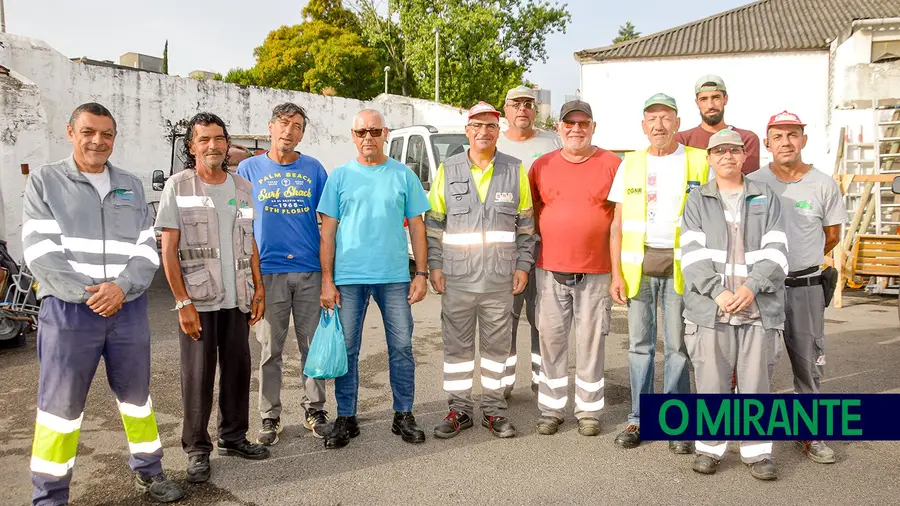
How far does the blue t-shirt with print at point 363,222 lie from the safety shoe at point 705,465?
2063 mm

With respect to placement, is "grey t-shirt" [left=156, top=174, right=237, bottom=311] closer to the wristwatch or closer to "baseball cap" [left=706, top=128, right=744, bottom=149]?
the wristwatch

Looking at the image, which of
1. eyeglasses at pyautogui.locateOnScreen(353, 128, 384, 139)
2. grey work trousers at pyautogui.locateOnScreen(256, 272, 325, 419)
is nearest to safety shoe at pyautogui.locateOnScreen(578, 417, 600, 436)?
grey work trousers at pyautogui.locateOnScreen(256, 272, 325, 419)

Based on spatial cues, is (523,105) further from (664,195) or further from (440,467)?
(440,467)

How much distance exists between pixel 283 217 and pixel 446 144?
5.49 m

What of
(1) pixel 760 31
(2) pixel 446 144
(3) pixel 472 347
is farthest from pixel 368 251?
(1) pixel 760 31

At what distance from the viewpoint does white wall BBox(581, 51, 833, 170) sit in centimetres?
1911

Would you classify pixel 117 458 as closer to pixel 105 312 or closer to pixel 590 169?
pixel 105 312

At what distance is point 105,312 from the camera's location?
3117 mm

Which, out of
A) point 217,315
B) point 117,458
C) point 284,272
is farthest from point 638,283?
point 117,458

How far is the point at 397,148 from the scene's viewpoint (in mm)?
10156

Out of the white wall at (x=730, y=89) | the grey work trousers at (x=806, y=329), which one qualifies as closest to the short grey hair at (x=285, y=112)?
the grey work trousers at (x=806, y=329)

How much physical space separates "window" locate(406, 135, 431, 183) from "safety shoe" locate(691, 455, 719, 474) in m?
6.32

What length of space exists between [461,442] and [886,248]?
295 inches

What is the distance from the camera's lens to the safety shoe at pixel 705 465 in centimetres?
366
